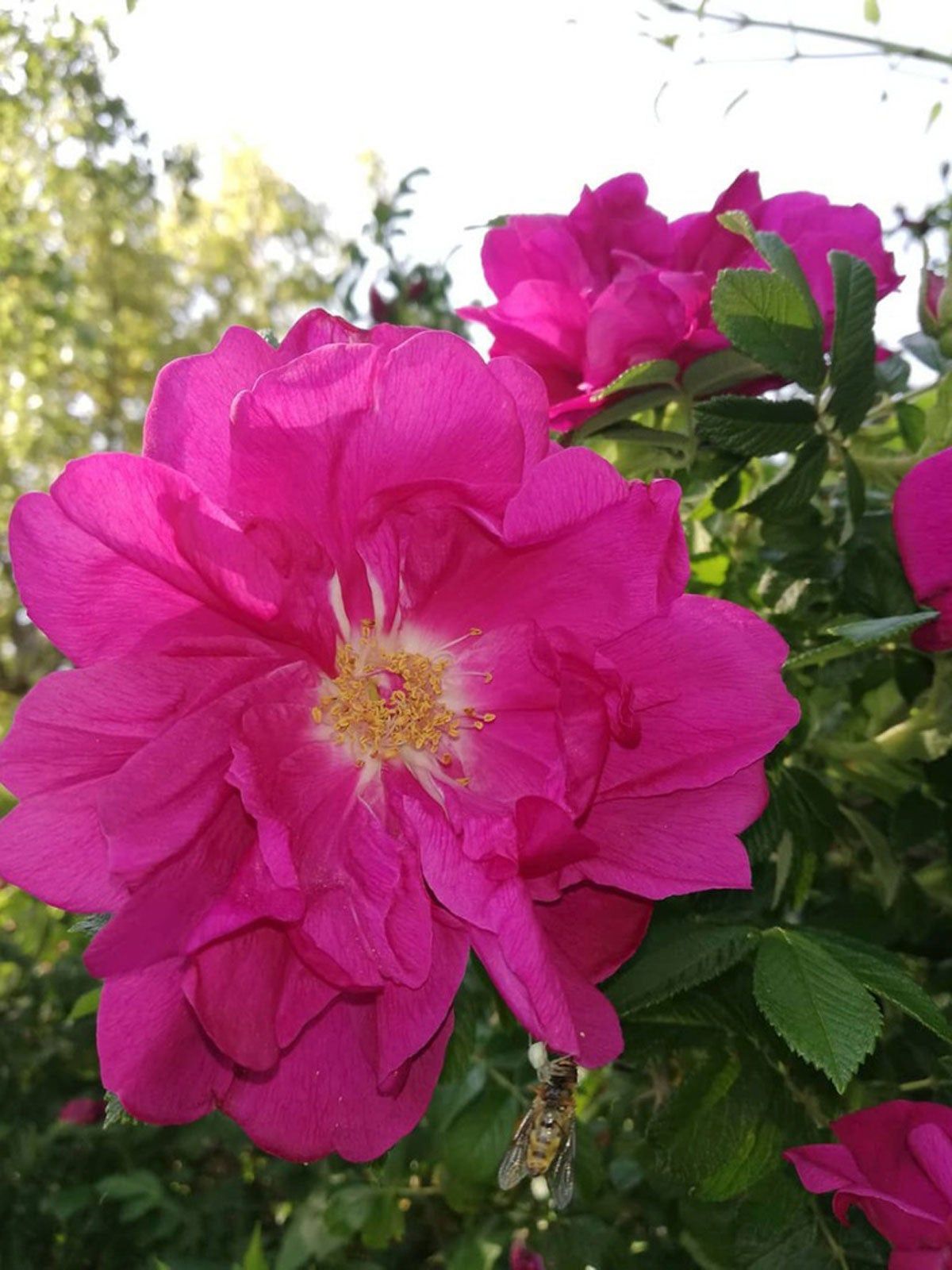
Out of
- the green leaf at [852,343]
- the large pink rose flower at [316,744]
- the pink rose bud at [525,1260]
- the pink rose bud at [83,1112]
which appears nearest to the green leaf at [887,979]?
the large pink rose flower at [316,744]

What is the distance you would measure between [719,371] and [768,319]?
0.25 feet

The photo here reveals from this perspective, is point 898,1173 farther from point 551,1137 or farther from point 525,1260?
point 525,1260

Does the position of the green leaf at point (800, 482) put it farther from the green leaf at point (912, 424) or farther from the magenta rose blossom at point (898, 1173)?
the magenta rose blossom at point (898, 1173)

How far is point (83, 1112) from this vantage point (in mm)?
2049

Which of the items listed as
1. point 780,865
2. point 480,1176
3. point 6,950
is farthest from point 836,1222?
point 6,950

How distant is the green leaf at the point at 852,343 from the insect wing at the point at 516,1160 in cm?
52

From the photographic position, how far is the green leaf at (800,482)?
31.2 inches

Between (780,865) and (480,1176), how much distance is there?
17.6 inches

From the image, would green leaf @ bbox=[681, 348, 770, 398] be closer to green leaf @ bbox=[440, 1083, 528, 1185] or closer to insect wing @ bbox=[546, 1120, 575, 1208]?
insect wing @ bbox=[546, 1120, 575, 1208]

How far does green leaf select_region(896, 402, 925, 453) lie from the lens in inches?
35.8

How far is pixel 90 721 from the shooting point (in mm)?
520

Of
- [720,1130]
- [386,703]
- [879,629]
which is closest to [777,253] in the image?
[879,629]

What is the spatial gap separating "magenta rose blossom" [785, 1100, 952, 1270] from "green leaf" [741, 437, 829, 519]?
41 centimetres

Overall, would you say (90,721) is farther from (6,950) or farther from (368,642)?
(6,950)
